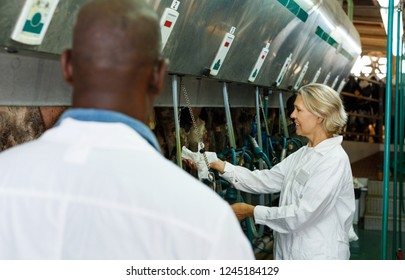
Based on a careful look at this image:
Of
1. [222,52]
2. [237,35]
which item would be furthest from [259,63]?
[222,52]

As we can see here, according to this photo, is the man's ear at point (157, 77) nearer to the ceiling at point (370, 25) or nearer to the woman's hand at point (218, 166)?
the woman's hand at point (218, 166)

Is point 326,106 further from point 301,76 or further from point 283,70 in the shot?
point 301,76

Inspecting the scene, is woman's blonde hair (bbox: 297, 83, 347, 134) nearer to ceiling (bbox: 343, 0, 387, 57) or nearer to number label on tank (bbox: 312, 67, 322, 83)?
number label on tank (bbox: 312, 67, 322, 83)

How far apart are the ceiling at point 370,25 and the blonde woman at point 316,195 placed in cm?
729

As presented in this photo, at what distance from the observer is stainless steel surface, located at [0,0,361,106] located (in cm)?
240

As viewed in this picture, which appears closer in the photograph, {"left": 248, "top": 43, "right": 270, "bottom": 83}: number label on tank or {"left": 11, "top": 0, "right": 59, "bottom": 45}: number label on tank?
{"left": 11, "top": 0, "right": 59, "bottom": 45}: number label on tank

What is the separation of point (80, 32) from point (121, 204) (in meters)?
0.34

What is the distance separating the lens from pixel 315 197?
10.7 ft

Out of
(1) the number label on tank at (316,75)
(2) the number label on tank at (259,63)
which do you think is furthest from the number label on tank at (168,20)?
(1) the number label on tank at (316,75)

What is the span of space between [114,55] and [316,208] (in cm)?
225

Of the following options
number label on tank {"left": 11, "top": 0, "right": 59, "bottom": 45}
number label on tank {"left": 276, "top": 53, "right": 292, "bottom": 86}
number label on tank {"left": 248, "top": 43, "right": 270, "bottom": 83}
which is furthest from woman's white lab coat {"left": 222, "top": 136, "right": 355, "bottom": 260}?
number label on tank {"left": 276, "top": 53, "right": 292, "bottom": 86}

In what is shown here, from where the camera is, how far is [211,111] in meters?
5.54

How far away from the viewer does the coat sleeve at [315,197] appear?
3.26 m
